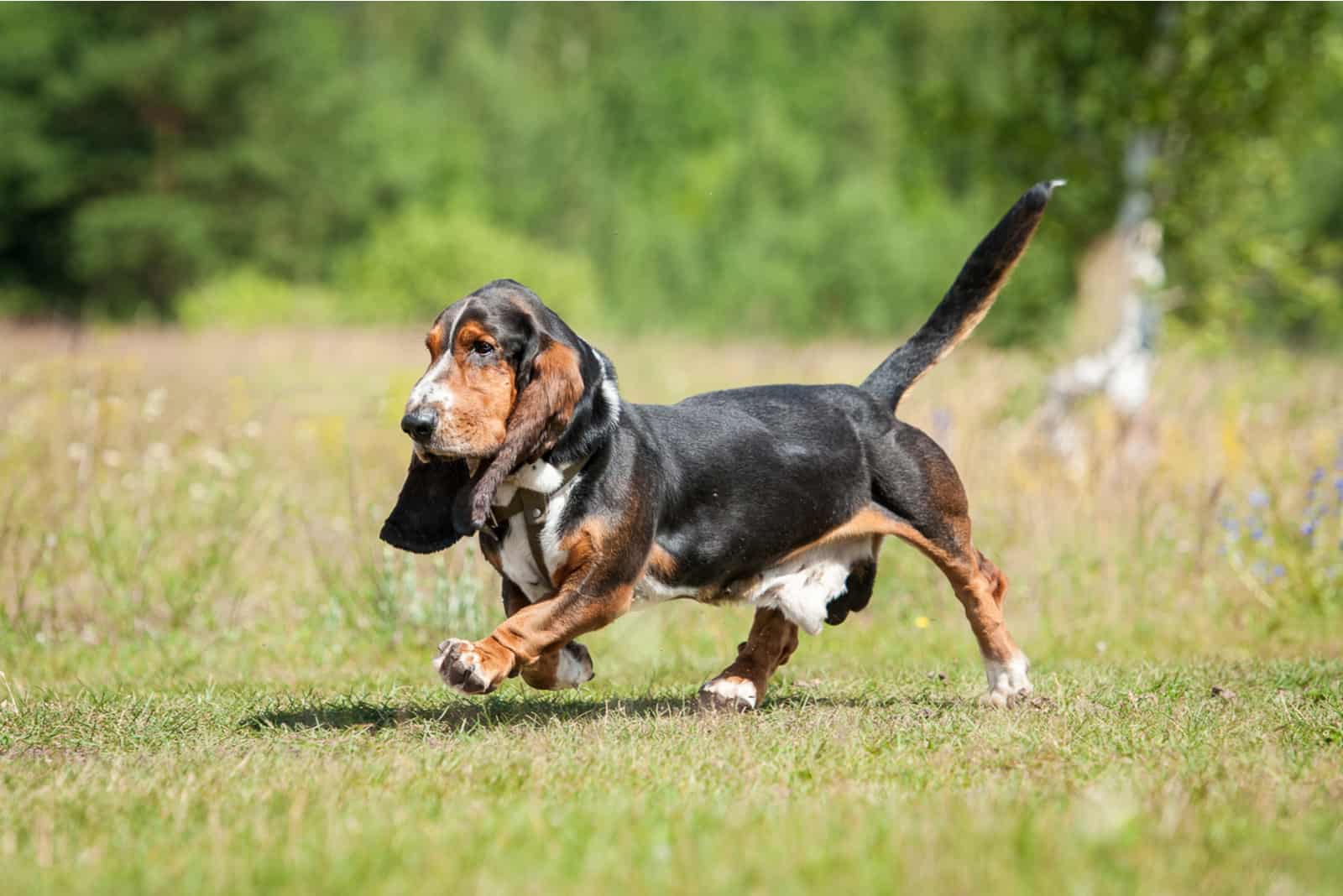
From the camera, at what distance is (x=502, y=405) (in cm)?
442

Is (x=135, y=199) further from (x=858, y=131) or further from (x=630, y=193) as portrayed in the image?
(x=858, y=131)

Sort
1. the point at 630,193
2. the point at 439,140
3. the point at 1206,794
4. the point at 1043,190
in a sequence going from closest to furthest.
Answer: the point at 1206,794, the point at 1043,190, the point at 439,140, the point at 630,193

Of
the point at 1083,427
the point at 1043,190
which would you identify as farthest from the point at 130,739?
the point at 1083,427

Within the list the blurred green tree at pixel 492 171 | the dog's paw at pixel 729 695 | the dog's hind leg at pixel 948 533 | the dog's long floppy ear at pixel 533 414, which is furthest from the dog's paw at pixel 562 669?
the blurred green tree at pixel 492 171

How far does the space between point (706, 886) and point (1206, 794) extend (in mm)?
1590

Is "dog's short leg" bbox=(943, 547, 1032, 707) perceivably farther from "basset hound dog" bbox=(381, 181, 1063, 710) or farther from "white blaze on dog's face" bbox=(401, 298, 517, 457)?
"white blaze on dog's face" bbox=(401, 298, 517, 457)

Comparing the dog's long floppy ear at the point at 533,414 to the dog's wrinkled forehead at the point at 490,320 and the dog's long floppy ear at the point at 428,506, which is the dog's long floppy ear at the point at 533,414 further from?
the dog's long floppy ear at the point at 428,506

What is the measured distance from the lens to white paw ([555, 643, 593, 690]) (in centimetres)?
506

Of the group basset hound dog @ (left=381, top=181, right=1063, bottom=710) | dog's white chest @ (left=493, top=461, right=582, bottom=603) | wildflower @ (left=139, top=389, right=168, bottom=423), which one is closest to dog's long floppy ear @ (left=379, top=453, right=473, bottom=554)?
basset hound dog @ (left=381, top=181, right=1063, bottom=710)

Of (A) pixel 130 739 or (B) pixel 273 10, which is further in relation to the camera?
(B) pixel 273 10

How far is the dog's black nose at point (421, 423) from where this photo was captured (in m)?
4.23

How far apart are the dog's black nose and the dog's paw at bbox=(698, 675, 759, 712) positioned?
5.79 feet

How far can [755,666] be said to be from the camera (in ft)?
18.5

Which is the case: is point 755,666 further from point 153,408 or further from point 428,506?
point 153,408
